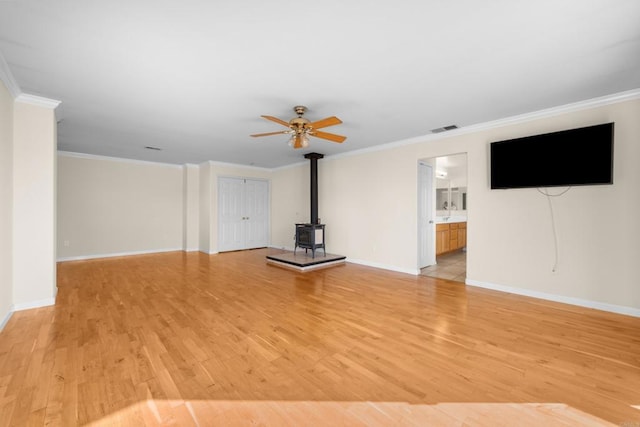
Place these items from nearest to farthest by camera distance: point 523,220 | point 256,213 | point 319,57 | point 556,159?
point 319,57 < point 556,159 < point 523,220 < point 256,213

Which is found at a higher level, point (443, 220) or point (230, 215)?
point (230, 215)

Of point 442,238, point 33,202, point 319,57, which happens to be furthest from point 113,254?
point 442,238

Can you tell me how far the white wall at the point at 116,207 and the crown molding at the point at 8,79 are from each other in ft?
12.4

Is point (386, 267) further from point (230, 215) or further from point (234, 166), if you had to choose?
point (234, 166)

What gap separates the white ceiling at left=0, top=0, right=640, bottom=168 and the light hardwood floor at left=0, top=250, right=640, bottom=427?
8.27 feet

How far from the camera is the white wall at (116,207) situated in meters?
5.96

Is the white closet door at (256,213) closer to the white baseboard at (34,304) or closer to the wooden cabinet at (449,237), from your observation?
the white baseboard at (34,304)

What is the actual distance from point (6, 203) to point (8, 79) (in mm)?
1277

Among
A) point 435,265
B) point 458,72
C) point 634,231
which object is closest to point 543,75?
point 458,72

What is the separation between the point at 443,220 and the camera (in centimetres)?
652

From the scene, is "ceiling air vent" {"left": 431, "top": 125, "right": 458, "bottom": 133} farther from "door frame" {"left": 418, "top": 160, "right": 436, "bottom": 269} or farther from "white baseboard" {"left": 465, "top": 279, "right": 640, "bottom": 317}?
"white baseboard" {"left": 465, "top": 279, "right": 640, "bottom": 317}

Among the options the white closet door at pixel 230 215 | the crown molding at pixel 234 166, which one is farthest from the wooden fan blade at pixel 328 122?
the white closet door at pixel 230 215

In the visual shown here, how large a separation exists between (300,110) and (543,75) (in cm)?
258

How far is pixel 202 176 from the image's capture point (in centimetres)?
732
